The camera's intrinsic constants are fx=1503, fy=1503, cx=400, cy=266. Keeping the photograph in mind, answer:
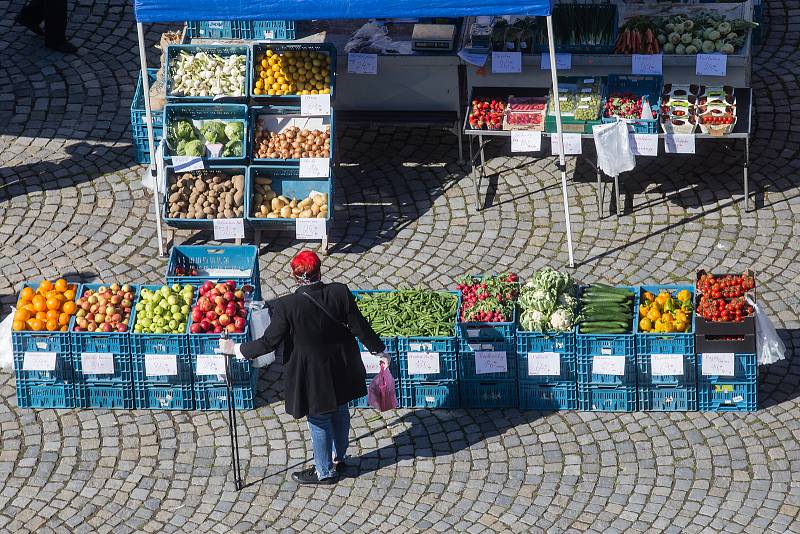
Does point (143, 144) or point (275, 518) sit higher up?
point (143, 144)

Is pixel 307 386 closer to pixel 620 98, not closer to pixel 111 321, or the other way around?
pixel 111 321

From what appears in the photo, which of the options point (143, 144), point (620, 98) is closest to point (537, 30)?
point (620, 98)

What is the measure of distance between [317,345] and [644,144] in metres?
4.79

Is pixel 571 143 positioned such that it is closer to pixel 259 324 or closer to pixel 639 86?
pixel 639 86

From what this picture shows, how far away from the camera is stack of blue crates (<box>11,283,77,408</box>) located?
12289mm

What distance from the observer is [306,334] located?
1102 centimetres

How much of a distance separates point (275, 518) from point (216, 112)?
5085 mm

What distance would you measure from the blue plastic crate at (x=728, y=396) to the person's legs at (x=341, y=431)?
288 centimetres

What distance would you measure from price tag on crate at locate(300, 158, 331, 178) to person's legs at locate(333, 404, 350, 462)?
3.48m

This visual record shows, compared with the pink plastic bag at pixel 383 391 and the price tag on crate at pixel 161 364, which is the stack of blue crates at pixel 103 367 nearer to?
the price tag on crate at pixel 161 364

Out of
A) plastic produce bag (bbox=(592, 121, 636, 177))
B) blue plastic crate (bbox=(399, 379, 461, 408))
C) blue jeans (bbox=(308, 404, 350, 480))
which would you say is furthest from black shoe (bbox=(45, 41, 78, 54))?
blue jeans (bbox=(308, 404, 350, 480))

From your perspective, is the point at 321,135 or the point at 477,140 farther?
the point at 477,140

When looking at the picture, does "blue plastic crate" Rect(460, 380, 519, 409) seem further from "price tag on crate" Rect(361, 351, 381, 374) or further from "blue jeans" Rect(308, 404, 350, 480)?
"blue jeans" Rect(308, 404, 350, 480)

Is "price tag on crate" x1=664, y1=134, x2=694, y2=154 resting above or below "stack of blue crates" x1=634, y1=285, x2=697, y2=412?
above
